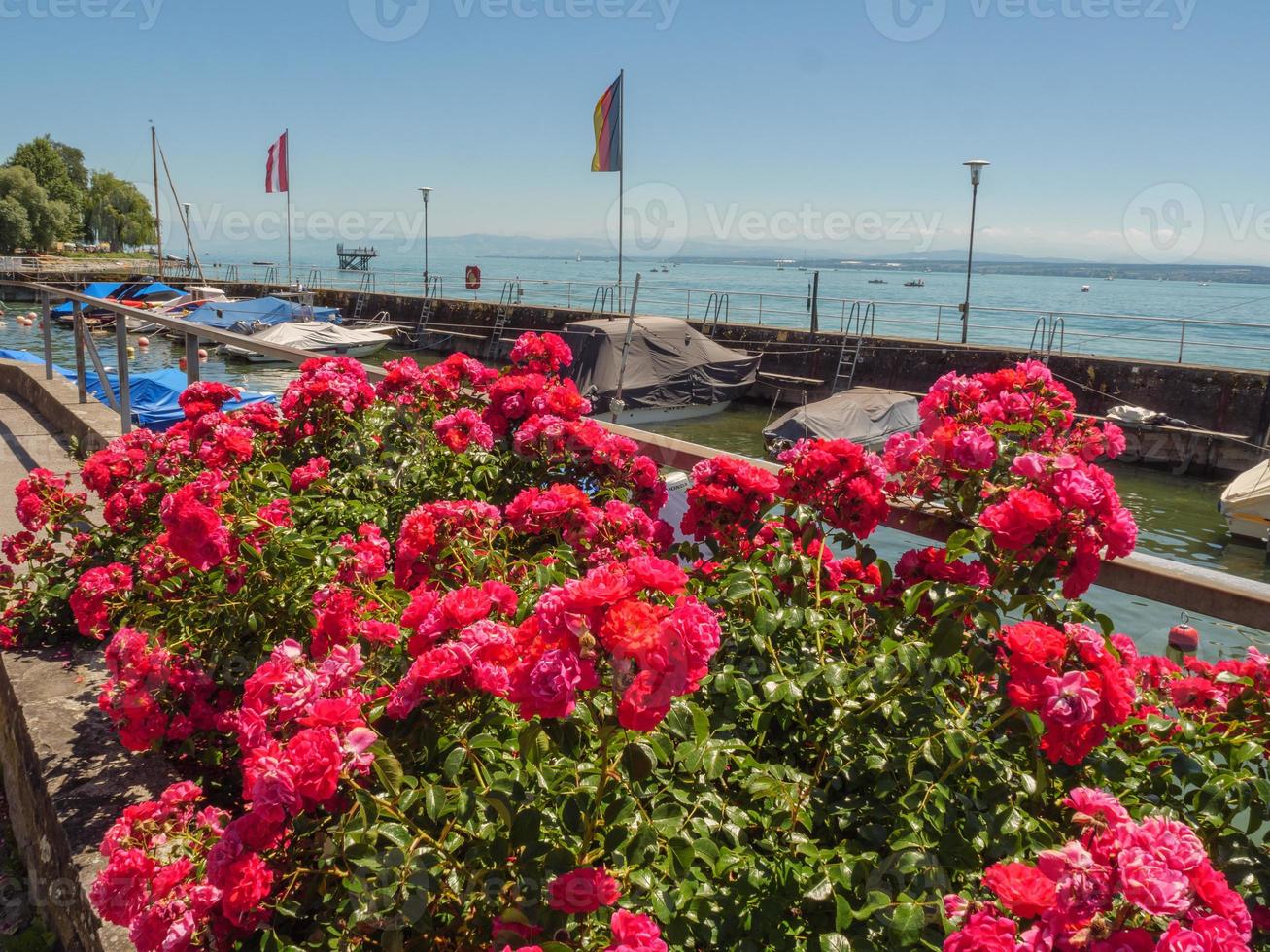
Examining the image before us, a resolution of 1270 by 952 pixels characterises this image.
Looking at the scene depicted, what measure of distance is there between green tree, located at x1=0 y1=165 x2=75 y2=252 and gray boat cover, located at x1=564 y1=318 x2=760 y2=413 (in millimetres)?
64568

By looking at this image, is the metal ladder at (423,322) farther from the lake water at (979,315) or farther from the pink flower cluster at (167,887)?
the pink flower cluster at (167,887)

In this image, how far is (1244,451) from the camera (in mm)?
17766

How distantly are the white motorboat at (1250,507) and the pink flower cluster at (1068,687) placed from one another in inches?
581

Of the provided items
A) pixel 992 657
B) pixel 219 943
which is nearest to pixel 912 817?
pixel 992 657

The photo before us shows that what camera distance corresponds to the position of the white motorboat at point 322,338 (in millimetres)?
26406

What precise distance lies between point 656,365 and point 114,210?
86.2 m

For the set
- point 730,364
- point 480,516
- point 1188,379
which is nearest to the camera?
point 480,516

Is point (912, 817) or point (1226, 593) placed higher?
point (1226, 593)

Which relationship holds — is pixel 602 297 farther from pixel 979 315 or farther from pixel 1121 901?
pixel 979 315

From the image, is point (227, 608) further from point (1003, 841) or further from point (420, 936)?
point (1003, 841)

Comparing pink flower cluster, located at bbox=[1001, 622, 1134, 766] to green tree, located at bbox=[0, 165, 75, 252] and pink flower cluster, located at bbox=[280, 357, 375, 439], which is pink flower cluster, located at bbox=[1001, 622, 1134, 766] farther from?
green tree, located at bbox=[0, 165, 75, 252]

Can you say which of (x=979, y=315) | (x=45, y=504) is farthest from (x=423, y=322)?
(x=979, y=315)

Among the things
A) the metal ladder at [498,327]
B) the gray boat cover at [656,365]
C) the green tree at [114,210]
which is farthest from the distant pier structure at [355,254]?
the gray boat cover at [656,365]

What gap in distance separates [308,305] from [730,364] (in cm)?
1576
